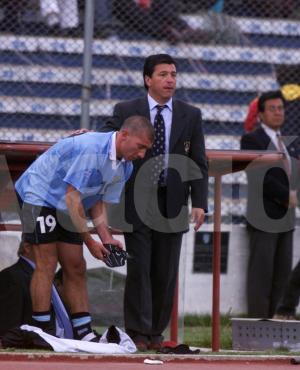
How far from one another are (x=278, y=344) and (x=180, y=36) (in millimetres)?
5367

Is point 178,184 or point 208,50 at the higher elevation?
point 208,50

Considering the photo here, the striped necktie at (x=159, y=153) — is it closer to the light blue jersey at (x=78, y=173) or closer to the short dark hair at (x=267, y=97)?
the light blue jersey at (x=78, y=173)

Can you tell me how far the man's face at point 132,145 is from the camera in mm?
7328

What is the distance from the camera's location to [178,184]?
820 centimetres

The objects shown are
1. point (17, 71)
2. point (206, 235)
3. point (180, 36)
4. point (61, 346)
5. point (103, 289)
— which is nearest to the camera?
point (61, 346)

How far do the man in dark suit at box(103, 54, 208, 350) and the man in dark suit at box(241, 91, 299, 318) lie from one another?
236 centimetres

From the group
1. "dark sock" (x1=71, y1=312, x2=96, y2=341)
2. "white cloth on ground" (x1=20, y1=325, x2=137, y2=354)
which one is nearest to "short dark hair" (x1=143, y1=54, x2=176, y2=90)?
"dark sock" (x1=71, y1=312, x2=96, y2=341)

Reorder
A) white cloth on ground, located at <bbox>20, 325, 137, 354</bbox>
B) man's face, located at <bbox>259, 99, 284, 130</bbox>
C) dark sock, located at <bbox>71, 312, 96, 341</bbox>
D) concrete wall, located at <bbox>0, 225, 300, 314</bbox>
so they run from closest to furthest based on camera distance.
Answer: white cloth on ground, located at <bbox>20, 325, 137, 354</bbox> < dark sock, located at <bbox>71, 312, 96, 341</bbox> < man's face, located at <bbox>259, 99, 284, 130</bbox> < concrete wall, located at <bbox>0, 225, 300, 314</bbox>

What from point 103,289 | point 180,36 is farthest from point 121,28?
point 103,289

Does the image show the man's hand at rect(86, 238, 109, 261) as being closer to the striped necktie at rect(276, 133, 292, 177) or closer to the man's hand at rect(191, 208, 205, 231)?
the man's hand at rect(191, 208, 205, 231)

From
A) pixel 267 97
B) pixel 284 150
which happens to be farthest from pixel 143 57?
pixel 284 150

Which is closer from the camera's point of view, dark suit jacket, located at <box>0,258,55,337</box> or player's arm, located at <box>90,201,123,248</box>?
player's arm, located at <box>90,201,123,248</box>

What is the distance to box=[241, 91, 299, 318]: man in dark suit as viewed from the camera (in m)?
10.6

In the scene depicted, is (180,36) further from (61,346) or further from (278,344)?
(61,346)
